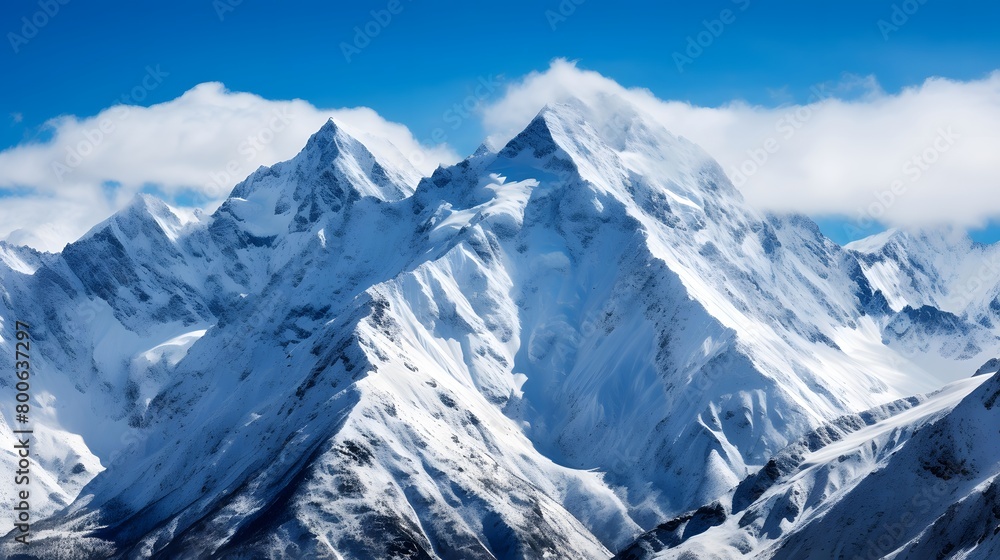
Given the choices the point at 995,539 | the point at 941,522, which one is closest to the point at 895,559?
the point at 941,522

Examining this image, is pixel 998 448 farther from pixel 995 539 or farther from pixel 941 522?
pixel 995 539

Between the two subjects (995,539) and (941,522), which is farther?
(941,522)

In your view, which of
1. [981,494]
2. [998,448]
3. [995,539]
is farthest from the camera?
[998,448]

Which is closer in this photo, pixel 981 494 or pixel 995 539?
pixel 995 539

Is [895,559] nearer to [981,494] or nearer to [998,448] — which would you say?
[981,494]

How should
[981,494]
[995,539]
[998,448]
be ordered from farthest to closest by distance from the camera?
1. [998,448]
2. [981,494]
3. [995,539]

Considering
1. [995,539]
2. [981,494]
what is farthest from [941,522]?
[995,539]

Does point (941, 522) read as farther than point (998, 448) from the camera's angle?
No
